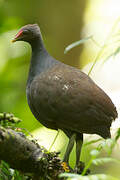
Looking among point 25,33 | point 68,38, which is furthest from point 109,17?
point 25,33

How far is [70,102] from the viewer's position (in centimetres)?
293

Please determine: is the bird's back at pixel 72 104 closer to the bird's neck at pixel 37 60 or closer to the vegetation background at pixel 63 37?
the bird's neck at pixel 37 60

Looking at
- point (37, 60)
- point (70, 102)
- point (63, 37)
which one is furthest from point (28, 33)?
point (63, 37)

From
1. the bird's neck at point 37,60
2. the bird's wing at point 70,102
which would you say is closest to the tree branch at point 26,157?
the bird's wing at point 70,102

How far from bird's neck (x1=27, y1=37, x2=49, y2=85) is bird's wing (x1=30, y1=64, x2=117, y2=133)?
9.0 inches

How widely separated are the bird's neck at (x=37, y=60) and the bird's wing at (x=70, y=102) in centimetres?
23

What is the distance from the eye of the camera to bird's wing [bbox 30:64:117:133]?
2.95 metres

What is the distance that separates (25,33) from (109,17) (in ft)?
17.9

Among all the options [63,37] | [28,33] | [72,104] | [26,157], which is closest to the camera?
[26,157]

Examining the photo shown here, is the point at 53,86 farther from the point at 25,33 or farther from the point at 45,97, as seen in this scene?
the point at 25,33

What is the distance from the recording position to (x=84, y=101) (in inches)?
117

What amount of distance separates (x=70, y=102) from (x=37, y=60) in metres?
0.78

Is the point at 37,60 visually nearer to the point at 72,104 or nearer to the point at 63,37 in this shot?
the point at 72,104

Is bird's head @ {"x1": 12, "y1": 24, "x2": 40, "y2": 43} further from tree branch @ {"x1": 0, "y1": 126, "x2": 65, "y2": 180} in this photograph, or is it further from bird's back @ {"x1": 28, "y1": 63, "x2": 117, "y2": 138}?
tree branch @ {"x1": 0, "y1": 126, "x2": 65, "y2": 180}
